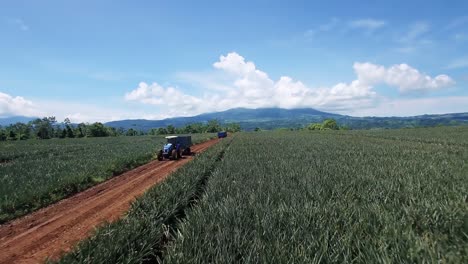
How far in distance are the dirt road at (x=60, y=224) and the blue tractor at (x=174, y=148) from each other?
1129 cm

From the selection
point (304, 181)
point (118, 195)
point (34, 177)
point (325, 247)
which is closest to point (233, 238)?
point (325, 247)

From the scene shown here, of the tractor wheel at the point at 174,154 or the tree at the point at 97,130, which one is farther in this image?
the tree at the point at 97,130

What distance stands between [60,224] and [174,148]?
708 inches

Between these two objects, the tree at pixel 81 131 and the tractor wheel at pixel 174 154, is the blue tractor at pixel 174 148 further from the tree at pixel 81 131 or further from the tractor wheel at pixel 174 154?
the tree at pixel 81 131

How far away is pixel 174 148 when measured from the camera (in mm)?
28172

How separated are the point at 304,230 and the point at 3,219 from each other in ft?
34.0

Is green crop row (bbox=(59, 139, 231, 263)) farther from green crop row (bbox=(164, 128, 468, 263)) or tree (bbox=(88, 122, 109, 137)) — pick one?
tree (bbox=(88, 122, 109, 137))

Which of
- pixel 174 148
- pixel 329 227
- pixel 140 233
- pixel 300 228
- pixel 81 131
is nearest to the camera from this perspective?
pixel 329 227

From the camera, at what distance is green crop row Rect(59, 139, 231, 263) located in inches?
221

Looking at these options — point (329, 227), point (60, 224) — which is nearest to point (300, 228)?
point (329, 227)

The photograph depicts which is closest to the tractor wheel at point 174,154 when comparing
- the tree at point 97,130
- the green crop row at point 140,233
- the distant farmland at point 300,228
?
the green crop row at point 140,233

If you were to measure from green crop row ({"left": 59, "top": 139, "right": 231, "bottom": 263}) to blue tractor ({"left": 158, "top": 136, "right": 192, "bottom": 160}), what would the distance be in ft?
55.4

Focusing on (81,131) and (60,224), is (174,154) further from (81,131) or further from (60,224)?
(81,131)

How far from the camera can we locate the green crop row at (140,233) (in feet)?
18.4
